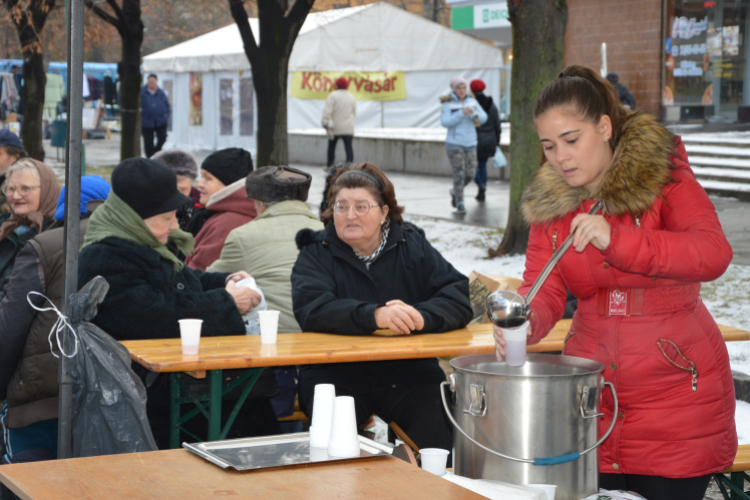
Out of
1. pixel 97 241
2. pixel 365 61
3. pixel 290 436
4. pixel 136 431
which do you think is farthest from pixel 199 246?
pixel 365 61

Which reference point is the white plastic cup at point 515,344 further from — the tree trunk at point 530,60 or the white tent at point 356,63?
the white tent at point 356,63

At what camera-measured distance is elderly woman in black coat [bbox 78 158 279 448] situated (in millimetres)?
3760

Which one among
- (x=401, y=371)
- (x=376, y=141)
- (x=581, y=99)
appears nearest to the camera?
(x=581, y=99)

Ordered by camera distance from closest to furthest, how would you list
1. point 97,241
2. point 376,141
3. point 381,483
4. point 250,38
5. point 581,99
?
point 381,483, point 581,99, point 97,241, point 250,38, point 376,141

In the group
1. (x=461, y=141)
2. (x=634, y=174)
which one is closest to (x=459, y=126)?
(x=461, y=141)

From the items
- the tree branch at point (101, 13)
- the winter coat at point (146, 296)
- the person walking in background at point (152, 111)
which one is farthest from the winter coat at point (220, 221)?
the person walking in background at point (152, 111)

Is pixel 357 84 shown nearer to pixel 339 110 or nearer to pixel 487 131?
pixel 339 110

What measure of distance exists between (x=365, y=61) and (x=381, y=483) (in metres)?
22.2

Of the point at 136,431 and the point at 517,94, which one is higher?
the point at 517,94

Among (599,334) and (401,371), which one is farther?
(401,371)

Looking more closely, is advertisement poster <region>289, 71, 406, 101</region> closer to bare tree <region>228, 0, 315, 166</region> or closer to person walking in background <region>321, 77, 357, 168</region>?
person walking in background <region>321, 77, 357, 168</region>

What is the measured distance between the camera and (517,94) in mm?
8555

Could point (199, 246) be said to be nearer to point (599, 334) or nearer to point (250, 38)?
point (599, 334)

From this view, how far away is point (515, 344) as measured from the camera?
2.56m
